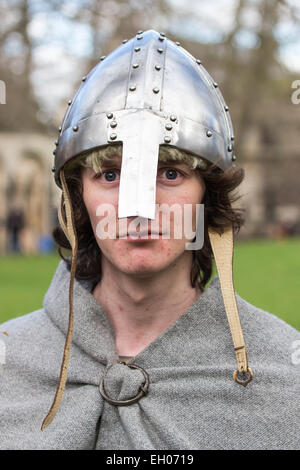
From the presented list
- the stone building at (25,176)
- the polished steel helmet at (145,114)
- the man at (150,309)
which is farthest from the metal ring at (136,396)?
the stone building at (25,176)

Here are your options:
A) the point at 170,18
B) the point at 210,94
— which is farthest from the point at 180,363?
the point at 170,18

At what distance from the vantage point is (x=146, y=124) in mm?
2537

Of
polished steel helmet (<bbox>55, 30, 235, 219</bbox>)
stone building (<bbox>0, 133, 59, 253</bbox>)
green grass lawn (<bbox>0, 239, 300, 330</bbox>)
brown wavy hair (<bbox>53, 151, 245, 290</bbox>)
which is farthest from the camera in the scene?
stone building (<bbox>0, 133, 59, 253</bbox>)

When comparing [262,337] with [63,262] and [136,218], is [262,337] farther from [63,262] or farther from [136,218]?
[63,262]

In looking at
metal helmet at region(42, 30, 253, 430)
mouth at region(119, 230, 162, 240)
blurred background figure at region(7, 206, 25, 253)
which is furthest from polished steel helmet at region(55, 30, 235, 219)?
blurred background figure at region(7, 206, 25, 253)

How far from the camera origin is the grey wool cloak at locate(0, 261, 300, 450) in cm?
250

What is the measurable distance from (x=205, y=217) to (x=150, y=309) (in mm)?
431

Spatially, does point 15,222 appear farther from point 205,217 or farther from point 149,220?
point 149,220

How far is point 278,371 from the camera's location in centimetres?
261

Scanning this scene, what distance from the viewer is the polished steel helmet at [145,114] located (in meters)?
2.48

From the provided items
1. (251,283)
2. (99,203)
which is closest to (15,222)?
(251,283)

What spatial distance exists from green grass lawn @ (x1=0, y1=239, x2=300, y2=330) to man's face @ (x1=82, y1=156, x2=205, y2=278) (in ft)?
9.40

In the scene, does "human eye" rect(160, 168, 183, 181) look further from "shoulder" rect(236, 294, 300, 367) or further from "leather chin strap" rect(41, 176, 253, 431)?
"shoulder" rect(236, 294, 300, 367)

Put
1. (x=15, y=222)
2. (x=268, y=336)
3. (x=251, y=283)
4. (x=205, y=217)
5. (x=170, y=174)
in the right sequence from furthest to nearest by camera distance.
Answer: (x=15, y=222) → (x=251, y=283) → (x=205, y=217) → (x=268, y=336) → (x=170, y=174)
